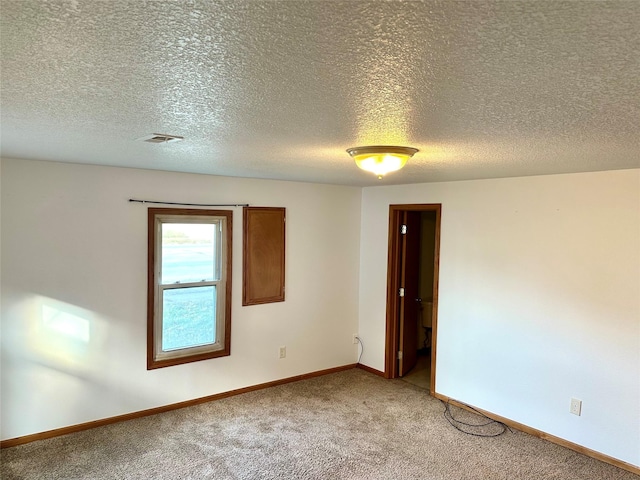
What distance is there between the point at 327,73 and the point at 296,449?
122 inches

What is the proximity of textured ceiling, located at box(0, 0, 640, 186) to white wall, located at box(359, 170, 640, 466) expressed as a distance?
1191 mm

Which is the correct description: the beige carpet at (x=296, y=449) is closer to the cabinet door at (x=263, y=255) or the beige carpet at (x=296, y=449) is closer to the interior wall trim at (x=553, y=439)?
the interior wall trim at (x=553, y=439)

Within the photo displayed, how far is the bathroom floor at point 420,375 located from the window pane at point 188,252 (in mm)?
2559

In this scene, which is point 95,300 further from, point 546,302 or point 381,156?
point 546,302

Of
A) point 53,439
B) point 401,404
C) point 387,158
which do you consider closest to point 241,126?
point 387,158

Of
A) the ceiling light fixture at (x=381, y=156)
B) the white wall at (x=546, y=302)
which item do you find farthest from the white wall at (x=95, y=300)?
the ceiling light fixture at (x=381, y=156)

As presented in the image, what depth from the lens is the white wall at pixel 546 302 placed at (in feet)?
10.7

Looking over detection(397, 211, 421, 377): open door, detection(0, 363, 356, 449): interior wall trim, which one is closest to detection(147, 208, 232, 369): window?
detection(0, 363, 356, 449): interior wall trim

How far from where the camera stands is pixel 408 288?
5.25 meters

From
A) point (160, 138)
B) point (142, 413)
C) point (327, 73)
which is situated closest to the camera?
point (327, 73)

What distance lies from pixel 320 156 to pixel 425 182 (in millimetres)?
2080

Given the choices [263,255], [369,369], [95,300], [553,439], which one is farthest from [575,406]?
[95,300]

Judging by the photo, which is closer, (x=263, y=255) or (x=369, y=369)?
(x=263, y=255)

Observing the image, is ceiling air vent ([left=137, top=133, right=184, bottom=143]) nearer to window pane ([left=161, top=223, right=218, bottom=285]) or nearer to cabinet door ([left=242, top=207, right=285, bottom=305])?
window pane ([left=161, top=223, right=218, bottom=285])
